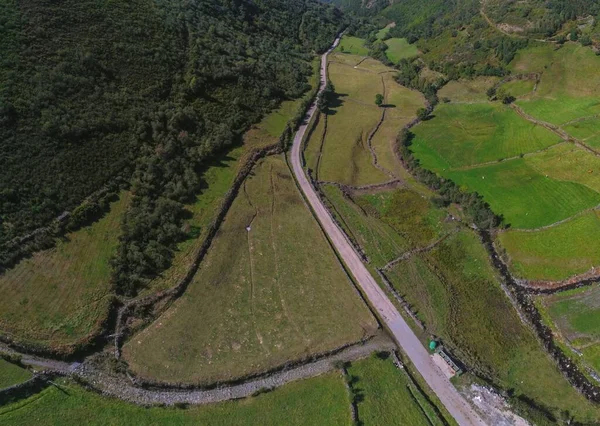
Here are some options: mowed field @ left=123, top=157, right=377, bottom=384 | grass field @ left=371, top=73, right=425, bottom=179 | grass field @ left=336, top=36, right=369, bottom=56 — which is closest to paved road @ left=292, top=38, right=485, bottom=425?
mowed field @ left=123, top=157, right=377, bottom=384

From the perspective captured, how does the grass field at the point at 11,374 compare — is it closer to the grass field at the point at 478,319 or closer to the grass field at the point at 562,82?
the grass field at the point at 478,319

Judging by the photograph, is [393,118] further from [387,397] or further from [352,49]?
[387,397]

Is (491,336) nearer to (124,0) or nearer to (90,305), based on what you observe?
(90,305)

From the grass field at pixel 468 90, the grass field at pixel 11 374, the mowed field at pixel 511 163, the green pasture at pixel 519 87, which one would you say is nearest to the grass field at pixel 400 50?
the grass field at pixel 468 90

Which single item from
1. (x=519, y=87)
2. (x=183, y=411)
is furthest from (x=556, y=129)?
(x=183, y=411)

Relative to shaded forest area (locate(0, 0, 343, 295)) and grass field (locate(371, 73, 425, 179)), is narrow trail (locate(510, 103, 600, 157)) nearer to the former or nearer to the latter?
grass field (locate(371, 73, 425, 179))
